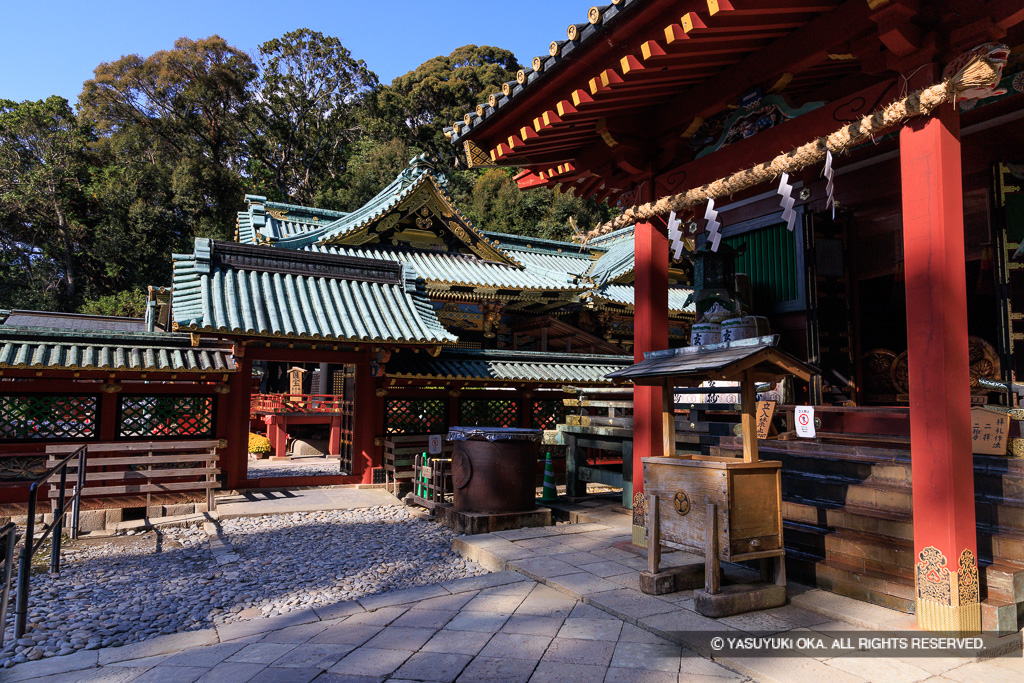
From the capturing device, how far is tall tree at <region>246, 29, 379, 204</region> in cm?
3888

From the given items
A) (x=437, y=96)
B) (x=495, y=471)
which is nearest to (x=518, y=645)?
(x=495, y=471)

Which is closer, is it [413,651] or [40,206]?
[413,651]

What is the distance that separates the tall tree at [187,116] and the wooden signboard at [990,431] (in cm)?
3473

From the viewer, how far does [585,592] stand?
4633 mm

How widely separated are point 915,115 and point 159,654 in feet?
19.8

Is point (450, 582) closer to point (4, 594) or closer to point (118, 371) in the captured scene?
point (4, 594)

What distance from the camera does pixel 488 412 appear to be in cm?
1247

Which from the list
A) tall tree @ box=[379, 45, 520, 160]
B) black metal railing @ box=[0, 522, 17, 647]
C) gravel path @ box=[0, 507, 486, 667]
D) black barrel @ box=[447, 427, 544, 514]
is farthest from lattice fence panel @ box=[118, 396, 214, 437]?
tall tree @ box=[379, 45, 520, 160]

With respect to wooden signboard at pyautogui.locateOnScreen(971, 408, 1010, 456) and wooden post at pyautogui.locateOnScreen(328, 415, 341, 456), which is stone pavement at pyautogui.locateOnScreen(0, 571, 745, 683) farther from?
wooden post at pyautogui.locateOnScreen(328, 415, 341, 456)

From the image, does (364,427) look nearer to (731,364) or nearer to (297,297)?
(297,297)

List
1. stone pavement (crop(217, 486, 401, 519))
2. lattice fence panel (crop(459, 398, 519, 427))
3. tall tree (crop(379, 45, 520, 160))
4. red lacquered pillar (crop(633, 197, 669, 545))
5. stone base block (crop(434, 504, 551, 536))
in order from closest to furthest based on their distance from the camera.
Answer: red lacquered pillar (crop(633, 197, 669, 545))
stone base block (crop(434, 504, 551, 536))
stone pavement (crop(217, 486, 401, 519))
lattice fence panel (crop(459, 398, 519, 427))
tall tree (crop(379, 45, 520, 160))

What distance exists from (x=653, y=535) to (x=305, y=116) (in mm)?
42008

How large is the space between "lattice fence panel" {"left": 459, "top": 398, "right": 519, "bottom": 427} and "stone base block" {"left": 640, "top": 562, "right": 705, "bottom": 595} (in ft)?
25.0

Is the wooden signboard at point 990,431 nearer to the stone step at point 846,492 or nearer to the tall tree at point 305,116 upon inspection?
the stone step at point 846,492
